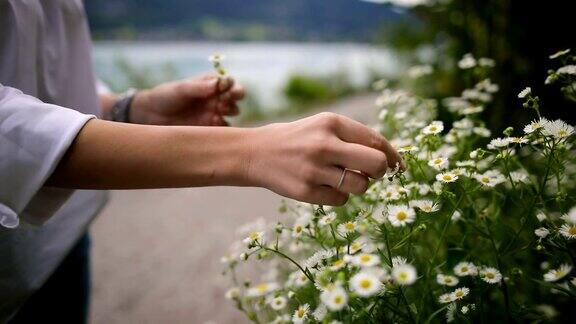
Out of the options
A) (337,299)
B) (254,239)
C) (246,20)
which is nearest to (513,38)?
(254,239)

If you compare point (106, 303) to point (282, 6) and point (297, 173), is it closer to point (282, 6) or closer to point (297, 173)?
point (297, 173)

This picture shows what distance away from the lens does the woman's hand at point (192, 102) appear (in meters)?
1.01

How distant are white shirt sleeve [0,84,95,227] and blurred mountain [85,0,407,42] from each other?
576cm

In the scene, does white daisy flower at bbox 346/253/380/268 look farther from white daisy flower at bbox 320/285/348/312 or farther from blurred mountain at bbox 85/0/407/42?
blurred mountain at bbox 85/0/407/42

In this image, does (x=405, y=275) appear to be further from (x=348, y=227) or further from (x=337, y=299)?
(x=348, y=227)

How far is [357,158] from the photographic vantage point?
0.52 meters

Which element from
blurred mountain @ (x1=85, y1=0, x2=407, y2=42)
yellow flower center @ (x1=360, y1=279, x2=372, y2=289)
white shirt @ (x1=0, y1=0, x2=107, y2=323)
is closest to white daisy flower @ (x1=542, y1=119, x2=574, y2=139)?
yellow flower center @ (x1=360, y1=279, x2=372, y2=289)

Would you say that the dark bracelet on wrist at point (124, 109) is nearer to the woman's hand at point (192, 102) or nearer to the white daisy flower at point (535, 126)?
the woman's hand at point (192, 102)

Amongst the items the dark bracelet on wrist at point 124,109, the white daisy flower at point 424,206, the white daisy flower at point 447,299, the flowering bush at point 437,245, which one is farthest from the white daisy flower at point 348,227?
the dark bracelet on wrist at point 124,109

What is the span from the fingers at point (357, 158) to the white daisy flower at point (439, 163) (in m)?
0.24

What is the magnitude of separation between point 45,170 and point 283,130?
1.02 ft

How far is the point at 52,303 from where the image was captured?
42.9 inches

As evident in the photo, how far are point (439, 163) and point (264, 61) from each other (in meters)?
8.15

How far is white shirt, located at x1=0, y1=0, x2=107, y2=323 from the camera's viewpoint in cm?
52
